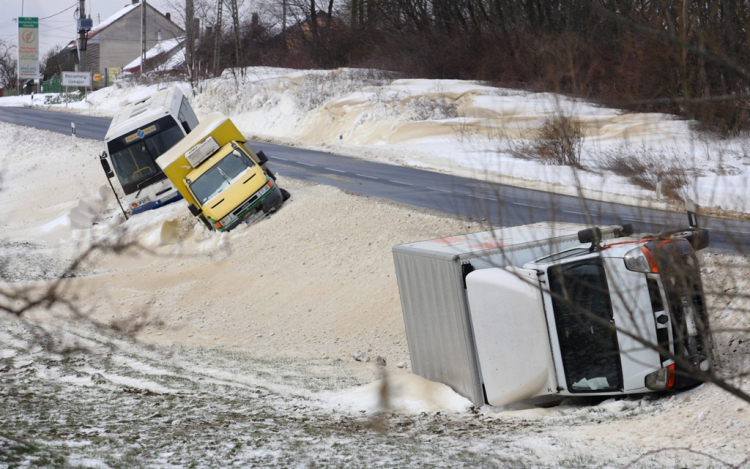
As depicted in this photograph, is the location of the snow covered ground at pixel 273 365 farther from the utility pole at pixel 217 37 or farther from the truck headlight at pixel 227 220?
Result: the utility pole at pixel 217 37

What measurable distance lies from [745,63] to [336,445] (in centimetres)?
439

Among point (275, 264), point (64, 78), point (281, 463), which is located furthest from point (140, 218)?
point (64, 78)

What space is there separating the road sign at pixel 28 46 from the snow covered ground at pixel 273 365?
47.0 metres

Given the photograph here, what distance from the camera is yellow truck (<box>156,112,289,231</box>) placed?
1792 centimetres

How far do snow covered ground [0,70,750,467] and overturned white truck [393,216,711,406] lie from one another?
0.28 meters

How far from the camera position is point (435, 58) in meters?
Answer: 46.3

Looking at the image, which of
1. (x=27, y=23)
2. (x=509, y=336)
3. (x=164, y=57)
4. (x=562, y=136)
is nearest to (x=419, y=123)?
(x=562, y=136)

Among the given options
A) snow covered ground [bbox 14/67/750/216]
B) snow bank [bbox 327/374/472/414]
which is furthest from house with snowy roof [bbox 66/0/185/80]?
snow bank [bbox 327/374/472/414]

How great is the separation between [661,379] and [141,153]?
16782mm

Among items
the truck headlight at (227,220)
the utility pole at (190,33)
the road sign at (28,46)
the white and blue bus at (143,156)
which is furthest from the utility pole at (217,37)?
the truck headlight at (227,220)

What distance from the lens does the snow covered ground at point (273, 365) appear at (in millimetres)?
6258

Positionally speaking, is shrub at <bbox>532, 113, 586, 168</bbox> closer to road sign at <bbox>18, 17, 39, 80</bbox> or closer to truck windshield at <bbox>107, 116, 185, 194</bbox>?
truck windshield at <bbox>107, 116, 185, 194</bbox>

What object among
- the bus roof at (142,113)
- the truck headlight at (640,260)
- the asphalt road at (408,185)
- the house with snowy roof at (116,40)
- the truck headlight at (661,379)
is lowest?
the truck headlight at (661,379)

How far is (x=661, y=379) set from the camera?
285 inches
